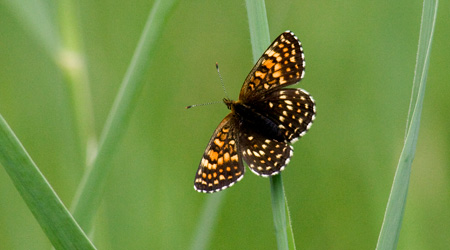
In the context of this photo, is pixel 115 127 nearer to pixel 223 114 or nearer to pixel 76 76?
pixel 76 76

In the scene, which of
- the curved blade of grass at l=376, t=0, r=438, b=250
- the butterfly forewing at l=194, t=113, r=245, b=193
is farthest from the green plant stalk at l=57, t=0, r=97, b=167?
the curved blade of grass at l=376, t=0, r=438, b=250

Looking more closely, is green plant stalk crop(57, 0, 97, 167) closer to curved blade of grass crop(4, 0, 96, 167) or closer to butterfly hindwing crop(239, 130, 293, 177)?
curved blade of grass crop(4, 0, 96, 167)

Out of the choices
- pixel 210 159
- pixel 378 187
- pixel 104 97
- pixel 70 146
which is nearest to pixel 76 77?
pixel 70 146

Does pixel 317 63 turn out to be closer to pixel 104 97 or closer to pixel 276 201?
pixel 104 97

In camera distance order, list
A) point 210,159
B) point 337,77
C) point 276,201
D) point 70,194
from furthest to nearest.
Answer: point 337,77 → point 70,194 → point 210,159 → point 276,201

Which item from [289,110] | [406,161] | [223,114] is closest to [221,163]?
[289,110]

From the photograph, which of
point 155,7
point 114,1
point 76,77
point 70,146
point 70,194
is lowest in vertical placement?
point 70,194
